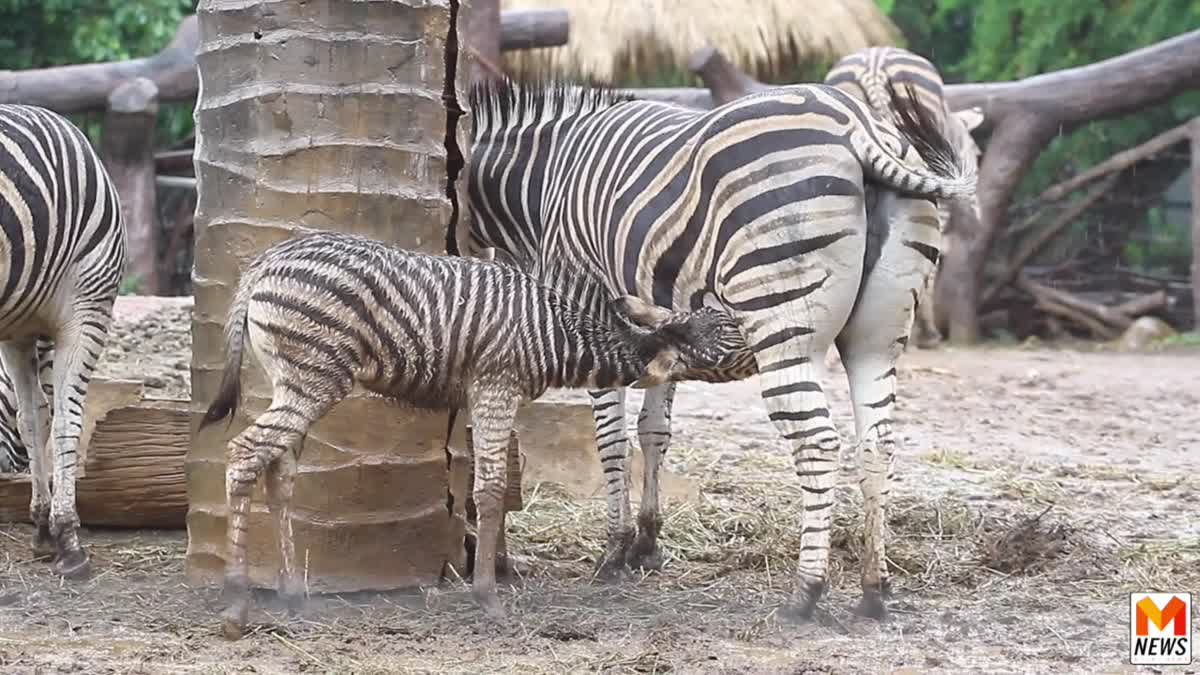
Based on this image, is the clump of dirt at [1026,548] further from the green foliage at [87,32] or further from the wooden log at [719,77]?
the green foliage at [87,32]

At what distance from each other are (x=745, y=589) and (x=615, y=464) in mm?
897

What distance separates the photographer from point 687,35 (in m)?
16.1

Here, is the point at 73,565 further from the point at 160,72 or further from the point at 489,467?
the point at 160,72

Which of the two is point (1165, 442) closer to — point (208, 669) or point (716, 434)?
point (716, 434)

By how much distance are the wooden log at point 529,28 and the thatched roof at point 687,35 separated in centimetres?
231

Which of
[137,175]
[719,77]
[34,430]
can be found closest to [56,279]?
[34,430]

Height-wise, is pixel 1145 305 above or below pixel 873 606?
above

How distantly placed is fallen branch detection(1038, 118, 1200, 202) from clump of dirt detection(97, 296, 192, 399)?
9.50 meters

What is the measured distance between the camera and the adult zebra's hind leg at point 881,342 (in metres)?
5.26

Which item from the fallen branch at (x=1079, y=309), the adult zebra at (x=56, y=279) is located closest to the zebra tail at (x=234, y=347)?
the adult zebra at (x=56, y=279)

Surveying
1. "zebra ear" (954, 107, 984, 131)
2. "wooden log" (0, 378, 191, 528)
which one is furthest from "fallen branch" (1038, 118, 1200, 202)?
"wooden log" (0, 378, 191, 528)

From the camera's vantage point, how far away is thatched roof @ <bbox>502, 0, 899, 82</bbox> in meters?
15.7

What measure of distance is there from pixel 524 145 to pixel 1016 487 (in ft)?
10.7

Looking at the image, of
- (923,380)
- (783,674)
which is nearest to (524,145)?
(783,674)
